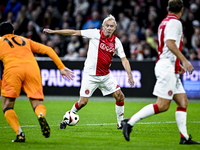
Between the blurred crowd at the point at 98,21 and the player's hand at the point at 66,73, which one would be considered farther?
the blurred crowd at the point at 98,21

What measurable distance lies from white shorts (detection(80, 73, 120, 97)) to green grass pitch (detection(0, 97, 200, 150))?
0.82 meters

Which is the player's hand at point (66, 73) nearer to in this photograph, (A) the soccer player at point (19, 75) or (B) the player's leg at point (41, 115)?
(A) the soccer player at point (19, 75)

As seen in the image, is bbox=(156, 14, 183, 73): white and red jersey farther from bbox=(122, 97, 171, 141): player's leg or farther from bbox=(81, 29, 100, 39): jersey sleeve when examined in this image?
bbox=(81, 29, 100, 39): jersey sleeve

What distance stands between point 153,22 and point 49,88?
5.65 meters

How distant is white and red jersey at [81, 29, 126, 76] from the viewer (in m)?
8.22

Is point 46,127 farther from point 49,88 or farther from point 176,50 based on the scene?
point 49,88

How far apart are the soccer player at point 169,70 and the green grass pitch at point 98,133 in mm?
445

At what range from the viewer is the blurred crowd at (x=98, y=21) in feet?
55.3

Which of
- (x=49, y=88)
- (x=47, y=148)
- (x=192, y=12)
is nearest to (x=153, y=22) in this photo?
(x=192, y=12)

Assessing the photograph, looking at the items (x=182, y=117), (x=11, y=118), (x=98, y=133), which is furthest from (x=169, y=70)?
(x=11, y=118)

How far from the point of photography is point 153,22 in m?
17.7

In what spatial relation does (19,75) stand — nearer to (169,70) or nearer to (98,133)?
(98,133)

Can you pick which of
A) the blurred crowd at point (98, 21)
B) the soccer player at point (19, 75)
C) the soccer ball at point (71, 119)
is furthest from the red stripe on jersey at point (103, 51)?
the blurred crowd at point (98, 21)

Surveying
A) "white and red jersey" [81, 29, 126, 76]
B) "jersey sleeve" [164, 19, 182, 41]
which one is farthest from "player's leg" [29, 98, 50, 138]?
"jersey sleeve" [164, 19, 182, 41]
